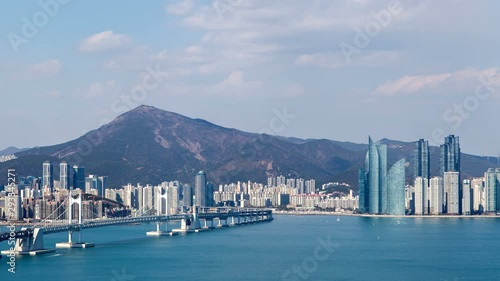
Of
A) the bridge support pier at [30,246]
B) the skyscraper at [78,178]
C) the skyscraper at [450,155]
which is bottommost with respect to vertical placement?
the bridge support pier at [30,246]

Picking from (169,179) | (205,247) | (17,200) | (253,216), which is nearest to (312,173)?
(169,179)

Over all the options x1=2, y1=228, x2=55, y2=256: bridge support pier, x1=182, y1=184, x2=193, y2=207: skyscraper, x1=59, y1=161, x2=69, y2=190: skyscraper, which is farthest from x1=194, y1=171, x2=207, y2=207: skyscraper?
x1=2, y1=228, x2=55, y2=256: bridge support pier

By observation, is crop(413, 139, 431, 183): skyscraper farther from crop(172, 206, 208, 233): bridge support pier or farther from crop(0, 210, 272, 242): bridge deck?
crop(172, 206, 208, 233): bridge support pier

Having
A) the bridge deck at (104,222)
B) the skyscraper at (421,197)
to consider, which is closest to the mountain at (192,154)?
the skyscraper at (421,197)

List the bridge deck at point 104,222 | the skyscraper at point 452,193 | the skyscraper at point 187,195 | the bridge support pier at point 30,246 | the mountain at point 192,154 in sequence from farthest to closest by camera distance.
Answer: the mountain at point 192,154 → the skyscraper at point 187,195 → the skyscraper at point 452,193 → the bridge support pier at point 30,246 → the bridge deck at point 104,222

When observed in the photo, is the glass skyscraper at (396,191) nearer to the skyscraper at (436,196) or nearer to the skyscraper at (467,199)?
the skyscraper at (436,196)

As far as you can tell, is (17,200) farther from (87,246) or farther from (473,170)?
(473,170)
